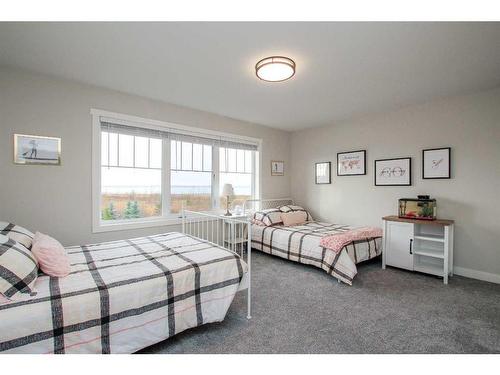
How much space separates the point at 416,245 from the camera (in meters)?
3.24

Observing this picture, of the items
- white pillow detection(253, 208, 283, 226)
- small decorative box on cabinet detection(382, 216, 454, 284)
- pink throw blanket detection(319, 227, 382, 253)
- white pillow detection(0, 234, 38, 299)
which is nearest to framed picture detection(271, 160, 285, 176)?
white pillow detection(253, 208, 283, 226)

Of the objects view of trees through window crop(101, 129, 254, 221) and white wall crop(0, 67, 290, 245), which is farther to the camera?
view of trees through window crop(101, 129, 254, 221)

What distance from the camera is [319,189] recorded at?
15.4ft

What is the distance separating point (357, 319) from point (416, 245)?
5.89 feet

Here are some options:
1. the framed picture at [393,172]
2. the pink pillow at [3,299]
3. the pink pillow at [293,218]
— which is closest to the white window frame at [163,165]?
the pink pillow at [293,218]

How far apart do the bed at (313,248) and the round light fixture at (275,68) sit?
2092 mm

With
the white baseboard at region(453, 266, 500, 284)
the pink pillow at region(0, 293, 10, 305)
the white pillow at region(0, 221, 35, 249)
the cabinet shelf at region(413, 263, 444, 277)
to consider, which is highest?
the white pillow at region(0, 221, 35, 249)

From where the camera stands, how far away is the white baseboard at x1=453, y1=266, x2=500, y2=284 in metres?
2.90

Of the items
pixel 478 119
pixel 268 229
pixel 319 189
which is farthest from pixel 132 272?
pixel 478 119

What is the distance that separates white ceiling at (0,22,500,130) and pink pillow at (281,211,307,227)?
6.36 ft

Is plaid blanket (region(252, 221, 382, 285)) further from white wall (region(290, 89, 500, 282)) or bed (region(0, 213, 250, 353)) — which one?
bed (region(0, 213, 250, 353))

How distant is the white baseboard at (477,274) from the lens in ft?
9.52

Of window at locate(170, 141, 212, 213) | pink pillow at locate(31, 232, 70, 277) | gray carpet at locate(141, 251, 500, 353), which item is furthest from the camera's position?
window at locate(170, 141, 212, 213)
